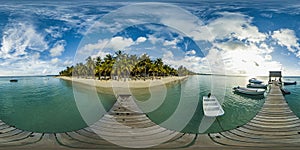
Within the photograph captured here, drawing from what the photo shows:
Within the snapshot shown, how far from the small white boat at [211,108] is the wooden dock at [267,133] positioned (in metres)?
0.78

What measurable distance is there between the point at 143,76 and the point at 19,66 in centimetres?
295

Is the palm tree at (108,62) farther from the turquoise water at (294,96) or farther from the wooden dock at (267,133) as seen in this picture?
the turquoise water at (294,96)

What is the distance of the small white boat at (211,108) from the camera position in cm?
344

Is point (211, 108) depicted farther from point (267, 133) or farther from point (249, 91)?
point (249, 91)

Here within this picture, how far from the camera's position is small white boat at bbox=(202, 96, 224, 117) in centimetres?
344

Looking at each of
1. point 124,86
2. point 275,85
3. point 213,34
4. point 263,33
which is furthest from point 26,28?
point 275,85

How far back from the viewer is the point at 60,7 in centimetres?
252

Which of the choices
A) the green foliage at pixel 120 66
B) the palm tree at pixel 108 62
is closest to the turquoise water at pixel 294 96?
the green foliage at pixel 120 66

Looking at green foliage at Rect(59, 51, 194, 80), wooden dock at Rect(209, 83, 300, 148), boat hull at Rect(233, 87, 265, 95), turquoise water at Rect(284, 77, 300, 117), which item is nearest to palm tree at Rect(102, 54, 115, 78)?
green foliage at Rect(59, 51, 194, 80)

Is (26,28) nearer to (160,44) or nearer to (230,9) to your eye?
(160,44)

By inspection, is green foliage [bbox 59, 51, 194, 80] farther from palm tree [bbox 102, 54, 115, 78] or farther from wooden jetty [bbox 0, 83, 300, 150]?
wooden jetty [bbox 0, 83, 300, 150]

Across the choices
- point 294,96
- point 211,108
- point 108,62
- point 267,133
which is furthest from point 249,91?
point 267,133

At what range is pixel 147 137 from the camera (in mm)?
2027

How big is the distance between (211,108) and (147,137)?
188cm
